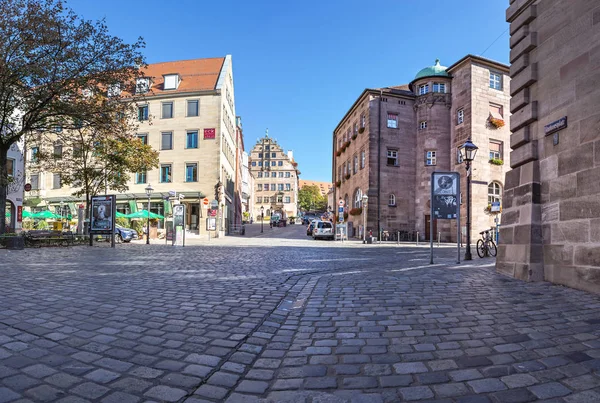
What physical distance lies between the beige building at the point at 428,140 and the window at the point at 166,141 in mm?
18762

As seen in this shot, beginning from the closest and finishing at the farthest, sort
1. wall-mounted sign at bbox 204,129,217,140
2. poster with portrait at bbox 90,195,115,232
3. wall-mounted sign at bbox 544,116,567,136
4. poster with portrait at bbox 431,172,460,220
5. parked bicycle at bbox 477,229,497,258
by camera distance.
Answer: wall-mounted sign at bbox 544,116,567,136 < poster with portrait at bbox 431,172,460,220 < parked bicycle at bbox 477,229,497,258 < poster with portrait at bbox 90,195,115,232 < wall-mounted sign at bbox 204,129,217,140

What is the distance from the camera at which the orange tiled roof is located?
39469 millimetres

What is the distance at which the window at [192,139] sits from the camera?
38156 mm

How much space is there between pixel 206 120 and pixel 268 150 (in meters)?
59.3

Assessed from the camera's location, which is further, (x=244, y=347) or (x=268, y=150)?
(x=268, y=150)

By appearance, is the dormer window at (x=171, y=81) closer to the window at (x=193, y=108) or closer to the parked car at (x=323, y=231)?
the window at (x=193, y=108)

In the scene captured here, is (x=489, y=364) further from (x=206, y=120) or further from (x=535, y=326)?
(x=206, y=120)

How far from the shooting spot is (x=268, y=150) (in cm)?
9706

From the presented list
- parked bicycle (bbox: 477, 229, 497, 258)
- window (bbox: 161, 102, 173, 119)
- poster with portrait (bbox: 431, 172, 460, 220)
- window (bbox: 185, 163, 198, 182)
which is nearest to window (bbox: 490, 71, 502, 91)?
parked bicycle (bbox: 477, 229, 497, 258)

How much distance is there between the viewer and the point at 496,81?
96.4 ft

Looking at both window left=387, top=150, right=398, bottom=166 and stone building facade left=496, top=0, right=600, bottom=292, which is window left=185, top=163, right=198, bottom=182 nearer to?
window left=387, top=150, right=398, bottom=166

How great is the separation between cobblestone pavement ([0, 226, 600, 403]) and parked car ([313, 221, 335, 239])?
86.8 feet

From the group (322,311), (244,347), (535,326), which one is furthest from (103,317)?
(535,326)

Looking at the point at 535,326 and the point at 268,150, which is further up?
the point at 268,150
